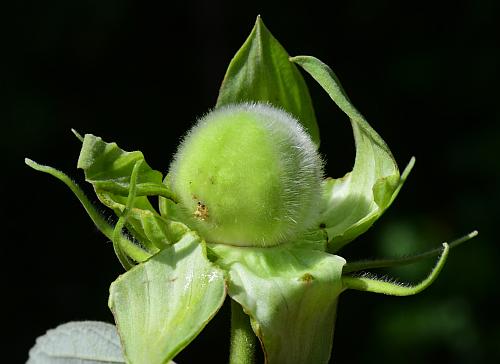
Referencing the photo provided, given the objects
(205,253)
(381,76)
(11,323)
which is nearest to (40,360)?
(205,253)

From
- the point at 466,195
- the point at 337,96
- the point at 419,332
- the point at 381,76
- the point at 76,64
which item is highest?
the point at 337,96

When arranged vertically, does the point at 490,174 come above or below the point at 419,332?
above

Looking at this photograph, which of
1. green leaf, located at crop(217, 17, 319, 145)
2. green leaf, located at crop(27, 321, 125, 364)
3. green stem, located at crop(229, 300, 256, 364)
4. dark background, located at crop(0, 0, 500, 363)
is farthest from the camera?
dark background, located at crop(0, 0, 500, 363)

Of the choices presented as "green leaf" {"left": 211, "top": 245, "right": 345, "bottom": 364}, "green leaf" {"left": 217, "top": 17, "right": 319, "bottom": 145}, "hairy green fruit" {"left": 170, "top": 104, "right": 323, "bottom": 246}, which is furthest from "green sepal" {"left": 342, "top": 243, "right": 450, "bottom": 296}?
"green leaf" {"left": 217, "top": 17, "right": 319, "bottom": 145}

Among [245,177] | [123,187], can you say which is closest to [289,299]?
[245,177]

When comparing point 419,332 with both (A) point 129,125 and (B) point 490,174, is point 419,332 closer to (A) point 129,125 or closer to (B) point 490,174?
(B) point 490,174

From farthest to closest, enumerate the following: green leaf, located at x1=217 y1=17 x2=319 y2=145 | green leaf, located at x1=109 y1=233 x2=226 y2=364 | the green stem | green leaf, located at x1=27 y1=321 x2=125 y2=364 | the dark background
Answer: the dark background, green leaf, located at x1=27 y1=321 x2=125 y2=364, green leaf, located at x1=217 y1=17 x2=319 y2=145, the green stem, green leaf, located at x1=109 y1=233 x2=226 y2=364

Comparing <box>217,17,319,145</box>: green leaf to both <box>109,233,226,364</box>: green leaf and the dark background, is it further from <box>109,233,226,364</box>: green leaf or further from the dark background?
the dark background
